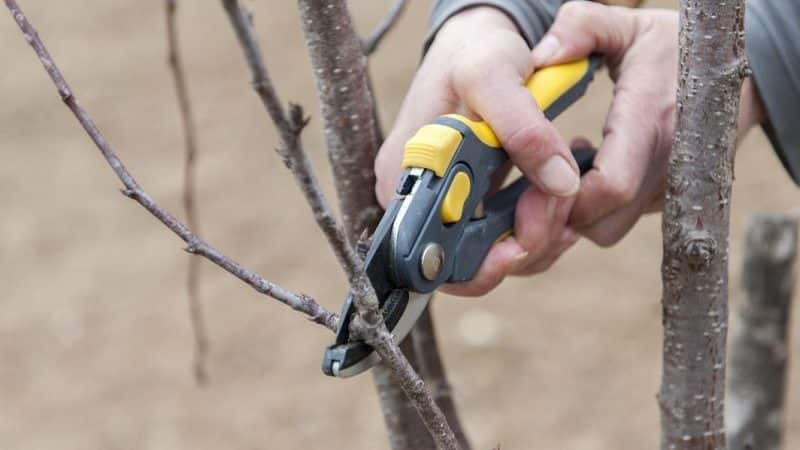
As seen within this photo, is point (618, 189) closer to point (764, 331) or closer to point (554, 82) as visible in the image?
point (554, 82)

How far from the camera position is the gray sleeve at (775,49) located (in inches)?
44.7

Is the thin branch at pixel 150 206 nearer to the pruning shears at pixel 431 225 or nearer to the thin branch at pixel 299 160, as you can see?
the thin branch at pixel 299 160

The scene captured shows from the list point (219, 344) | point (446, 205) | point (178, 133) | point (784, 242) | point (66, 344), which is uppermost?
point (178, 133)

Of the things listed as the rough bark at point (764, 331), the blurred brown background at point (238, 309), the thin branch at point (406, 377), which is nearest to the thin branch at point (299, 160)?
the thin branch at point (406, 377)

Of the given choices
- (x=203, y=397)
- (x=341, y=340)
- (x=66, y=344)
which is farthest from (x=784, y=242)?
(x=66, y=344)

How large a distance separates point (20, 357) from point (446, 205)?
85.0 inches

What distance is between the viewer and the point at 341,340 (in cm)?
86

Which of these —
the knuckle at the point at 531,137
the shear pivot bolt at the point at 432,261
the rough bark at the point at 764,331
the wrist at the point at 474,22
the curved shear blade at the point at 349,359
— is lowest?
the rough bark at the point at 764,331

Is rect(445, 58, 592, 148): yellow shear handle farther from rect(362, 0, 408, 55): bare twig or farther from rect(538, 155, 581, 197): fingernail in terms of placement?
rect(362, 0, 408, 55): bare twig

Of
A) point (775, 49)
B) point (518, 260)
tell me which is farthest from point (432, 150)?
point (775, 49)

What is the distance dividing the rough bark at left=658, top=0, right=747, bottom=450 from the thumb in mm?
249

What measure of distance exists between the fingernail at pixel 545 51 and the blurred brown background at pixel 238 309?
46.4 inches

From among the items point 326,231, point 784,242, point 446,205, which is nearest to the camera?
point 326,231

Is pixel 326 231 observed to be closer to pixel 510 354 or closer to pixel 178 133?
pixel 510 354
